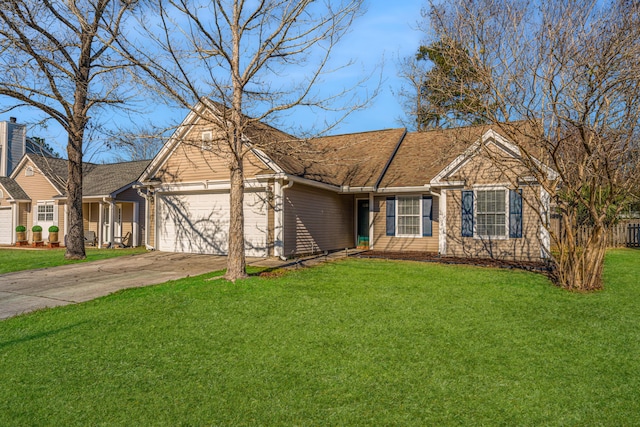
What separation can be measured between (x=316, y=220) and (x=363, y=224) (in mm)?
3312

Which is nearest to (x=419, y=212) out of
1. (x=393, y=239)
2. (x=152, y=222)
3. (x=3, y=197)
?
(x=393, y=239)

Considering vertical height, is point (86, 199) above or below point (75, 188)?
below

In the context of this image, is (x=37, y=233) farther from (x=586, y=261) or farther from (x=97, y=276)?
(x=586, y=261)

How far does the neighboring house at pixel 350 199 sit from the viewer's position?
13.3 metres

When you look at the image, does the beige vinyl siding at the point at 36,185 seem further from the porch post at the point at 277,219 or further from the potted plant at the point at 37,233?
the porch post at the point at 277,219

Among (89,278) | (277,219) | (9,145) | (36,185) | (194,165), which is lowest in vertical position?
(89,278)

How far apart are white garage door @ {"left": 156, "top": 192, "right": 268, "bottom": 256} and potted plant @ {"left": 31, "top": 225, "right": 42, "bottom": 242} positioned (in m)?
10.5

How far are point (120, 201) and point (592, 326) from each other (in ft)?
64.9

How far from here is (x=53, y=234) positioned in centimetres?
2209

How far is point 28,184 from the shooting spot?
24.6 metres

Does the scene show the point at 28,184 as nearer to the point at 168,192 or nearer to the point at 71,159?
the point at 71,159

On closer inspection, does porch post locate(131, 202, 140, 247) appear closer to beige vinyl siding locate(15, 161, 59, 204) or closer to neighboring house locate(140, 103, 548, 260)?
neighboring house locate(140, 103, 548, 260)

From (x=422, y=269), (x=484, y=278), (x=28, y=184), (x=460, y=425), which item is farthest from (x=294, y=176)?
(x=28, y=184)

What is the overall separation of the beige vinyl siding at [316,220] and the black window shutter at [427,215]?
10.9 feet
